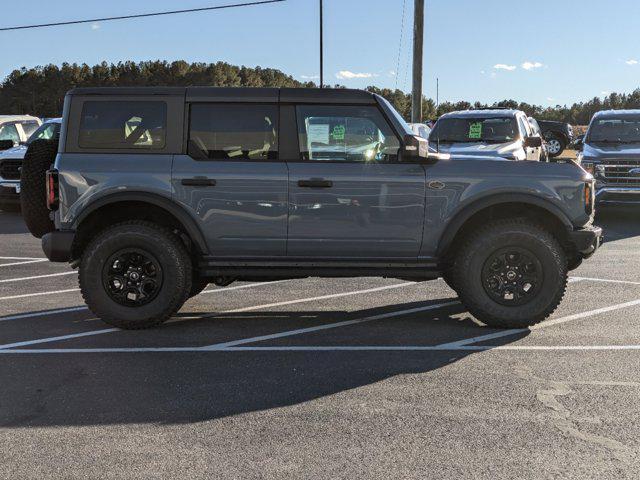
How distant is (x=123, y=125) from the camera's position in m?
6.60

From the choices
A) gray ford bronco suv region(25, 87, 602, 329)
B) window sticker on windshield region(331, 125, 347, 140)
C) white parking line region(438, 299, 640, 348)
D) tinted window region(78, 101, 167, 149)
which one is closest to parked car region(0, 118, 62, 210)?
tinted window region(78, 101, 167, 149)

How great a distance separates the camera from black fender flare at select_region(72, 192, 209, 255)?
648 cm

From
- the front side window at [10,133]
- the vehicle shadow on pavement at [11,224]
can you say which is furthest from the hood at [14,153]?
the front side window at [10,133]

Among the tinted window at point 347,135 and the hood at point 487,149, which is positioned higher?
the tinted window at point 347,135

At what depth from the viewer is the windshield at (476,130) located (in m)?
14.3

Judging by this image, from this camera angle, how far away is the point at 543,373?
5281mm

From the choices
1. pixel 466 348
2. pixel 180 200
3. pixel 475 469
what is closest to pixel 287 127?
pixel 180 200

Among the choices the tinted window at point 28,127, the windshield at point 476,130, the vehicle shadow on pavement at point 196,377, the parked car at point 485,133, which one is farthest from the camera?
the tinted window at point 28,127

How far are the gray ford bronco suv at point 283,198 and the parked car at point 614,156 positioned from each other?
363 inches

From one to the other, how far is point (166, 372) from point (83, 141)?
7.57ft

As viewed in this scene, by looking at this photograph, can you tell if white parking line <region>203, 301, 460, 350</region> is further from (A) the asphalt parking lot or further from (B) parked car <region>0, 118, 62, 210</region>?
(B) parked car <region>0, 118, 62, 210</region>

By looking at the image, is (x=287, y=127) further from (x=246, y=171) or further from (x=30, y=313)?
(x=30, y=313)

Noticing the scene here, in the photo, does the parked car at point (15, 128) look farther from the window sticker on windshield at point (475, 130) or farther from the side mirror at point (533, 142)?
the side mirror at point (533, 142)

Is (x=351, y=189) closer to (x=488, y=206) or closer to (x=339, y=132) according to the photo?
(x=339, y=132)
